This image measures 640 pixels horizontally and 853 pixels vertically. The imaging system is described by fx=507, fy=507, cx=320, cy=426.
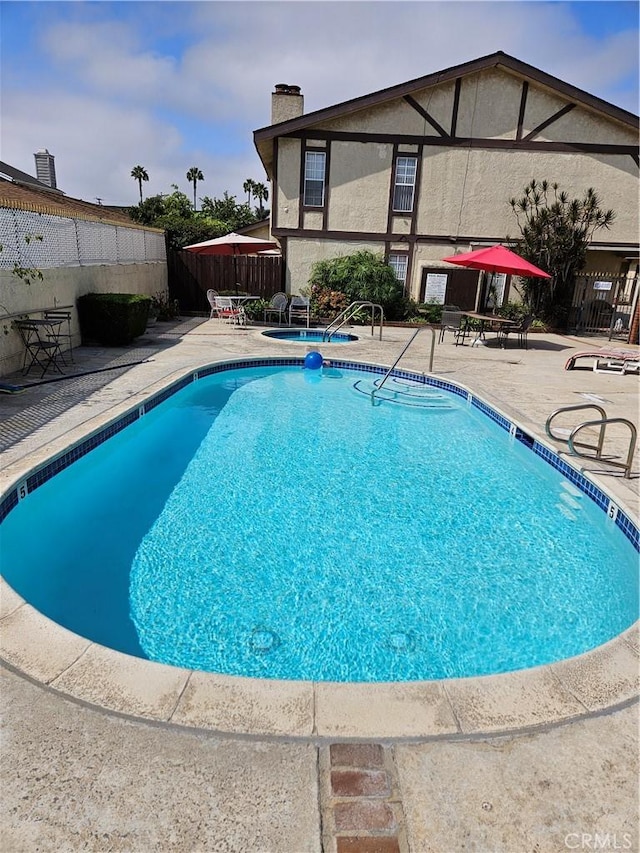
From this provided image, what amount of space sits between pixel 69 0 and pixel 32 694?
10.5 m

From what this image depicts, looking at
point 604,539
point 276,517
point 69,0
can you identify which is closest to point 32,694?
point 276,517

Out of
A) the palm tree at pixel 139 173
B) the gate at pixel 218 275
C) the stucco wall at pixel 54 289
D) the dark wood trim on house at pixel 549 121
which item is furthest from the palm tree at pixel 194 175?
the stucco wall at pixel 54 289

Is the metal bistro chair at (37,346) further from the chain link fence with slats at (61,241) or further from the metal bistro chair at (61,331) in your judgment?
the chain link fence with slats at (61,241)

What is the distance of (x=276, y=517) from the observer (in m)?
5.37

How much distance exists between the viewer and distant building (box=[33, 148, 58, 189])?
28062 millimetres

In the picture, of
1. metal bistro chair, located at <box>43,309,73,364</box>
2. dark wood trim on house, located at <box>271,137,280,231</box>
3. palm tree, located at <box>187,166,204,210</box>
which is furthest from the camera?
palm tree, located at <box>187,166,204,210</box>

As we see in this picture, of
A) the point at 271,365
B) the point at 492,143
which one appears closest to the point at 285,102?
Answer: the point at 492,143

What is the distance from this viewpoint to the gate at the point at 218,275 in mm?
18609

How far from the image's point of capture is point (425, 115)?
17422 millimetres

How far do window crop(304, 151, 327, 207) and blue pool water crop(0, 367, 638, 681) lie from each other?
43.5 ft

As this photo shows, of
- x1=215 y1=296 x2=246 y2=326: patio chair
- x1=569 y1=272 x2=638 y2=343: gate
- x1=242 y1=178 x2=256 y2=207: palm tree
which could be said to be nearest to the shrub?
x1=215 y1=296 x2=246 y2=326: patio chair

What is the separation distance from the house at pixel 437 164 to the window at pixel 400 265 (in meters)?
0.04

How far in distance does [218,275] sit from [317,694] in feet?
59.2

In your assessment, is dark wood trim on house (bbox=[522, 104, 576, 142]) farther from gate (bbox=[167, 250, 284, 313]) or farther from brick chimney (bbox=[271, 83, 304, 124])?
gate (bbox=[167, 250, 284, 313])
